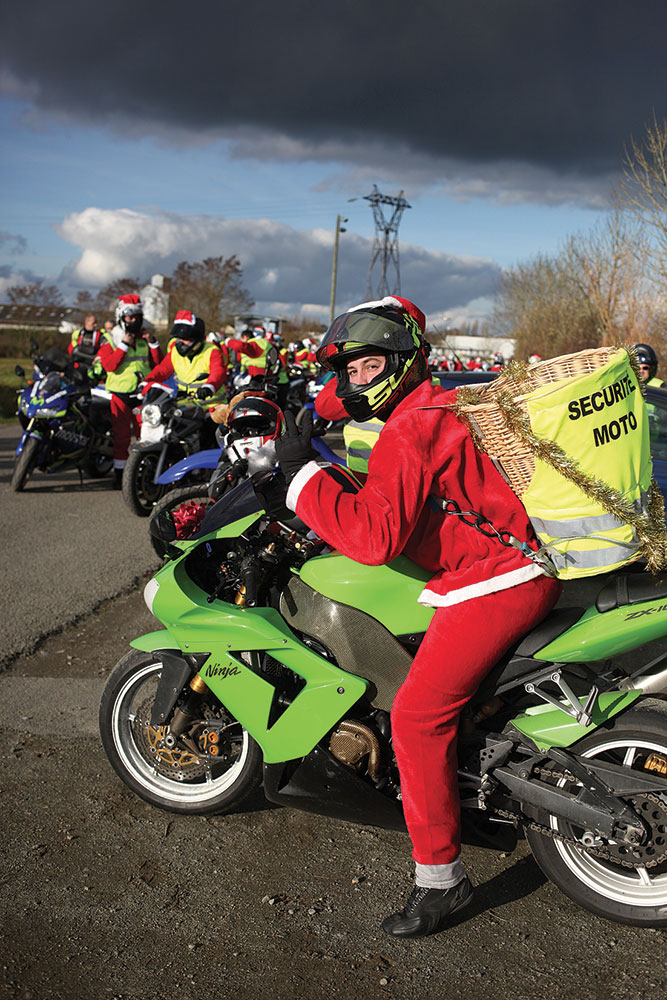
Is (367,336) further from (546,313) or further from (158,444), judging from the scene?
(546,313)

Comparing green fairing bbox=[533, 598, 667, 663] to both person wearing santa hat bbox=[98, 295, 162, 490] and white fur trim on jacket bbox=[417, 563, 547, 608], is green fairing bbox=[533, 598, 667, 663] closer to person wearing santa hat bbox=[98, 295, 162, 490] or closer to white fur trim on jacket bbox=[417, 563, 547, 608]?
white fur trim on jacket bbox=[417, 563, 547, 608]

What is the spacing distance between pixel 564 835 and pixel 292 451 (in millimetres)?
1572

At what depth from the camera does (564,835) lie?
2.82 metres

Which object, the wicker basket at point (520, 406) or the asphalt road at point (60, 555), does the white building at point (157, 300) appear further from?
the wicker basket at point (520, 406)

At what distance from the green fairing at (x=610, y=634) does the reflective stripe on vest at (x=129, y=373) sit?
9.10 m

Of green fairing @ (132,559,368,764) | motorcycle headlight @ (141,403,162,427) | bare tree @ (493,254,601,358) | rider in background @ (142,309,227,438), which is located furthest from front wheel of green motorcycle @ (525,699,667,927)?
bare tree @ (493,254,601,358)

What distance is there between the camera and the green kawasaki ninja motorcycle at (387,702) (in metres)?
2.74

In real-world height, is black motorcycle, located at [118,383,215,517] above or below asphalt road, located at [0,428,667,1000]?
above

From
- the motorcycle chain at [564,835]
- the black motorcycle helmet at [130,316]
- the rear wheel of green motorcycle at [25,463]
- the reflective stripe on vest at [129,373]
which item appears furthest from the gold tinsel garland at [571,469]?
the black motorcycle helmet at [130,316]

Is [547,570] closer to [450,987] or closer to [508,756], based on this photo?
[508,756]

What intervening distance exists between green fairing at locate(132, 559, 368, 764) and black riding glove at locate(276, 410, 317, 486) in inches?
25.8

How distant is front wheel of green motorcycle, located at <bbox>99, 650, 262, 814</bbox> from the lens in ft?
11.0

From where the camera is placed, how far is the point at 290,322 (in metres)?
67.8

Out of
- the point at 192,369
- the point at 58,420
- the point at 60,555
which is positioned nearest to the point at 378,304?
the point at 60,555
